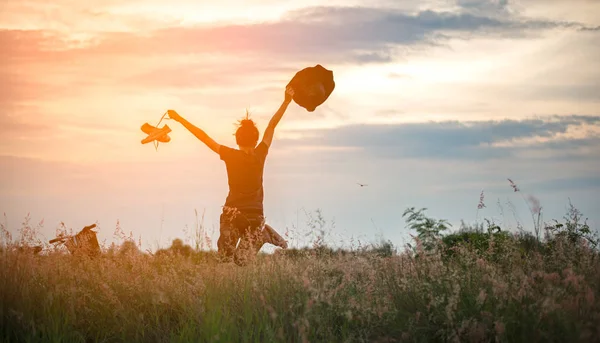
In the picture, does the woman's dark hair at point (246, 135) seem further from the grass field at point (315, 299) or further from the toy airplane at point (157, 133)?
the grass field at point (315, 299)

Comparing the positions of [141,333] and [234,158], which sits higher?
[234,158]

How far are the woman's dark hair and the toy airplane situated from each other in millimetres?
1241

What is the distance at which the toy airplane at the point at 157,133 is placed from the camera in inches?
448

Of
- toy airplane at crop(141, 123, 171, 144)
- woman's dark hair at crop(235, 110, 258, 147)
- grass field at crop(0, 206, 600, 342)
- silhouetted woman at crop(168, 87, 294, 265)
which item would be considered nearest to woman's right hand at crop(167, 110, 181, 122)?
toy airplane at crop(141, 123, 171, 144)

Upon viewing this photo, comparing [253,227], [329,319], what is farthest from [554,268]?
[253,227]

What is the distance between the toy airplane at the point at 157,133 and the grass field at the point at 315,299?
3116 mm

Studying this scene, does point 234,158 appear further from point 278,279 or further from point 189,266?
point 278,279

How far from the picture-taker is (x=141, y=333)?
22.8 feet

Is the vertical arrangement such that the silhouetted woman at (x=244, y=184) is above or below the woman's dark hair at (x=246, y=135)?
below

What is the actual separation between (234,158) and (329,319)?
5048 millimetres

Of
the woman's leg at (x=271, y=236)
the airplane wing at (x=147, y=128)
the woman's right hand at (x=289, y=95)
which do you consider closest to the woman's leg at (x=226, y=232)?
the woman's leg at (x=271, y=236)

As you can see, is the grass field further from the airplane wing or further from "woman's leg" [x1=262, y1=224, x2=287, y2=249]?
the airplane wing

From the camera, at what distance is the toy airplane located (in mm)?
11391

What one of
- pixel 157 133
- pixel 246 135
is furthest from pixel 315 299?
pixel 157 133
